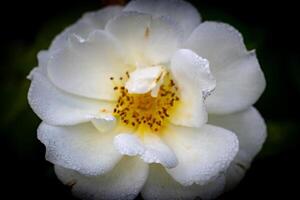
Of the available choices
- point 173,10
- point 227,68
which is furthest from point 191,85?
point 173,10

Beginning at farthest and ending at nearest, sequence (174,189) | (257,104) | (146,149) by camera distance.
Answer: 1. (257,104)
2. (174,189)
3. (146,149)

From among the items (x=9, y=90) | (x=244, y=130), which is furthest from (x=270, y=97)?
(x=9, y=90)

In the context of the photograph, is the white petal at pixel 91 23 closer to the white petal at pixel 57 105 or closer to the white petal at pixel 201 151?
the white petal at pixel 57 105

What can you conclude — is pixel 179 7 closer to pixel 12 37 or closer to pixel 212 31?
pixel 212 31

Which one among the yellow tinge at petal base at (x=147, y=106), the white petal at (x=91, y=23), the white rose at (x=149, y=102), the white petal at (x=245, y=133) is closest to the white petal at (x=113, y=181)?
the white rose at (x=149, y=102)

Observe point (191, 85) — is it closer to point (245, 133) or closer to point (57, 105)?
point (245, 133)
